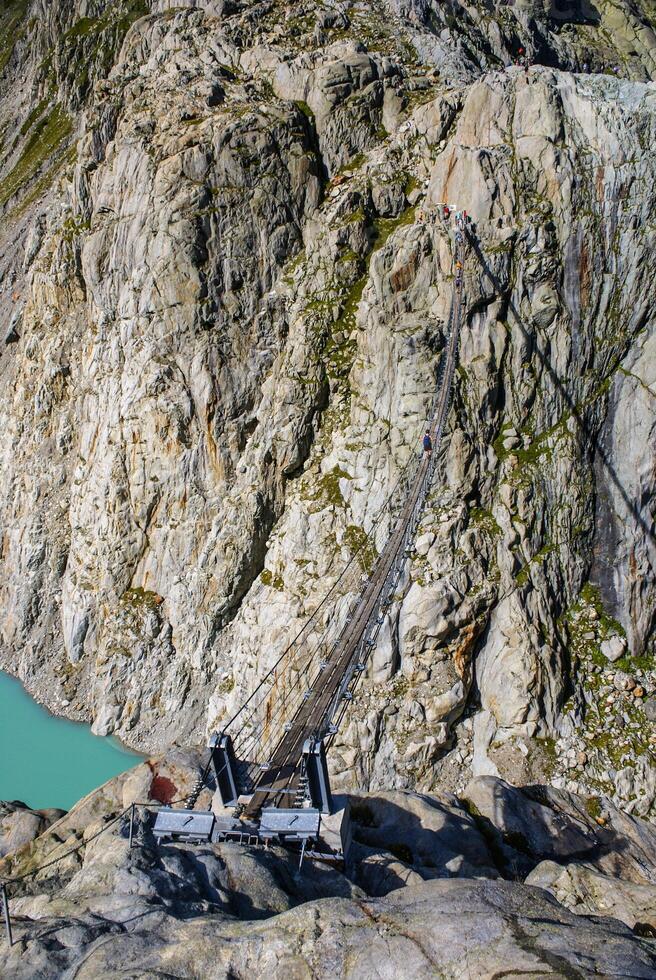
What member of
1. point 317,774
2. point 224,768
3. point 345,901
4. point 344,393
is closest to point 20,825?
point 224,768

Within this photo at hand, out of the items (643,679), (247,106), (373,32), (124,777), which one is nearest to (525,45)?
(373,32)

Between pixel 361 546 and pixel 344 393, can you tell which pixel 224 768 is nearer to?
pixel 361 546

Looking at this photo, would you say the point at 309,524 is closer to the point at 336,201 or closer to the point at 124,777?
the point at 124,777

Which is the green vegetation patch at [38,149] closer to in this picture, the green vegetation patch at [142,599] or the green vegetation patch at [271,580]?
the green vegetation patch at [142,599]

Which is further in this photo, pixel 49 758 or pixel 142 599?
pixel 142 599

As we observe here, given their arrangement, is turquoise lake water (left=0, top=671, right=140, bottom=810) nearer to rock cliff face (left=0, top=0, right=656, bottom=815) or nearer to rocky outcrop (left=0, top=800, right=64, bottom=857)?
rock cliff face (left=0, top=0, right=656, bottom=815)

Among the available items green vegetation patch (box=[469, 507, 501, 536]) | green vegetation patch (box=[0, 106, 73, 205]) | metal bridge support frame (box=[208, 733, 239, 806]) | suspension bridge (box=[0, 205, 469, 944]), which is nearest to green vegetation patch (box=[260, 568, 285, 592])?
suspension bridge (box=[0, 205, 469, 944])

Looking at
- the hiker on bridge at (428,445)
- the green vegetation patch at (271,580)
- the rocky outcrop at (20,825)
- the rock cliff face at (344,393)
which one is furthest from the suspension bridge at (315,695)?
the rocky outcrop at (20,825)
